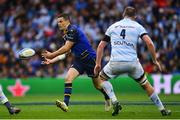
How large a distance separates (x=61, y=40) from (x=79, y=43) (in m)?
11.8

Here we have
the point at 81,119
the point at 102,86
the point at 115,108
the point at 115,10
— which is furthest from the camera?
the point at 115,10

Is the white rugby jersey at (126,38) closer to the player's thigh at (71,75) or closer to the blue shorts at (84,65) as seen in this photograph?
the player's thigh at (71,75)

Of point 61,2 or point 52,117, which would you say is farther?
point 61,2

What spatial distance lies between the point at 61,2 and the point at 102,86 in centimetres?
1513

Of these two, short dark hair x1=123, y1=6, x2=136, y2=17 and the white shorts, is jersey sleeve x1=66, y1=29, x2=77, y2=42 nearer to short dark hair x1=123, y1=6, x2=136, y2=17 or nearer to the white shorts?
the white shorts

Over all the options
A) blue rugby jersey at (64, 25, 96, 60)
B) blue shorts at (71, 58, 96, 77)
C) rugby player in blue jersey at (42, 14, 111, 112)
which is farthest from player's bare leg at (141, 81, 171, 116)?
blue rugby jersey at (64, 25, 96, 60)

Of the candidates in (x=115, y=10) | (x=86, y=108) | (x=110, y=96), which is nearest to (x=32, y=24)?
(x=115, y=10)

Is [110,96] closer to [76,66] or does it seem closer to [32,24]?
[76,66]

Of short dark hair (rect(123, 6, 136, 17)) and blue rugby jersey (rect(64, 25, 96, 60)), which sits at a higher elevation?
short dark hair (rect(123, 6, 136, 17))

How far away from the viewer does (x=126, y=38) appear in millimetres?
14688

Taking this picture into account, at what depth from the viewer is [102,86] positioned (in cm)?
Result: 1602

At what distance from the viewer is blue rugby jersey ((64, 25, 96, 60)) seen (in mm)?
16141

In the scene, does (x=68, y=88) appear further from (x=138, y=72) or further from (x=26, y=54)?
(x=138, y=72)

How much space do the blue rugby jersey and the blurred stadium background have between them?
7.50 m
